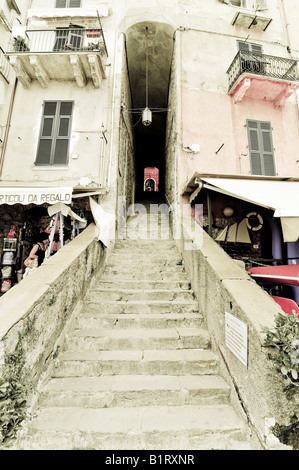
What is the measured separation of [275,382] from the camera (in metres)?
2.15

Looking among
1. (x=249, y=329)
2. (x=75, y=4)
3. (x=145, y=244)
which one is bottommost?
(x=249, y=329)

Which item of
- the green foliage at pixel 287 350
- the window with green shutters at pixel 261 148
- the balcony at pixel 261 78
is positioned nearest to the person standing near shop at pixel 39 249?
the green foliage at pixel 287 350

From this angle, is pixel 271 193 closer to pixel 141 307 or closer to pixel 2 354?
pixel 141 307

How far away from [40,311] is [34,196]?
361cm

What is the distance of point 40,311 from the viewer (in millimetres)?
2914

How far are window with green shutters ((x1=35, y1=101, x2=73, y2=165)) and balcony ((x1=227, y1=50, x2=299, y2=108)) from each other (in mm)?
5853

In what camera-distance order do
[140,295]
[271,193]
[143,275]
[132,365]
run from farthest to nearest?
[143,275], [271,193], [140,295], [132,365]

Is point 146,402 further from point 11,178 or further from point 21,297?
point 11,178

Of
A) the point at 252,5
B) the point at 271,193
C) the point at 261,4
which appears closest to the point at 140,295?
the point at 271,193

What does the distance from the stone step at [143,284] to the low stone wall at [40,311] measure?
605 millimetres

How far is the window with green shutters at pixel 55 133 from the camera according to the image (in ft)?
24.9

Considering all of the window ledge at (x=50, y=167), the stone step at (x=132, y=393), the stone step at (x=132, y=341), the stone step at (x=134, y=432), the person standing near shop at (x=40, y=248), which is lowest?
the stone step at (x=134, y=432)

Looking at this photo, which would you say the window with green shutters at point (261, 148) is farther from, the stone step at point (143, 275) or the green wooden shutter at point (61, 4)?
the green wooden shutter at point (61, 4)
